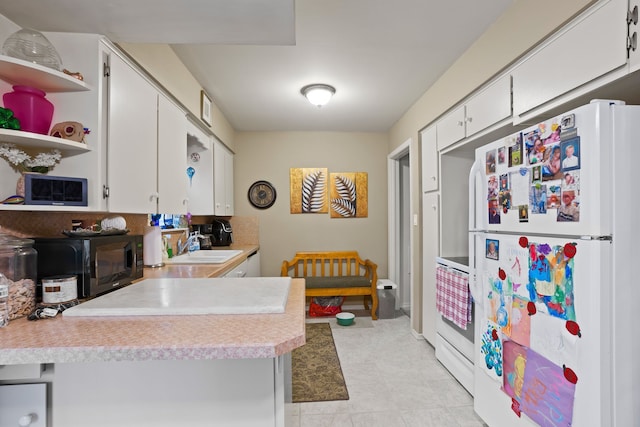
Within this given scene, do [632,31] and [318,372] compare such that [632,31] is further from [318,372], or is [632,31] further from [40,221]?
[318,372]

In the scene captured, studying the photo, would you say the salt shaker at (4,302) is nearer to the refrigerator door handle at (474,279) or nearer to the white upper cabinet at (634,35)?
the refrigerator door handle at (474,279)

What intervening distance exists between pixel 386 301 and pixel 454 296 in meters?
1.71

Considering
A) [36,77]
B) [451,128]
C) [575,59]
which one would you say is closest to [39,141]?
[36,77]

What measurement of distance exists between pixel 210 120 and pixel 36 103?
6.06ft

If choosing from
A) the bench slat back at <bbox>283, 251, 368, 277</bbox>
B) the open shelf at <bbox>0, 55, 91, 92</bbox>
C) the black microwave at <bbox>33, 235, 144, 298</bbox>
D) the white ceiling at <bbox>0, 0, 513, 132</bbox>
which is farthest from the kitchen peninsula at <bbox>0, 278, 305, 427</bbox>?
the bench slat back at <bbox>283, 251, 368, 277</bbox>

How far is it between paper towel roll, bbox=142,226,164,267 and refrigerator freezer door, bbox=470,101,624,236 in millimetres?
2118

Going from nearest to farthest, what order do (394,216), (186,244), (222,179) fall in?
1. (186,244)
2. (222,179)
3. (394,216)

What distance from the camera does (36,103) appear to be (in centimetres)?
122

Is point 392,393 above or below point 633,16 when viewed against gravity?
below

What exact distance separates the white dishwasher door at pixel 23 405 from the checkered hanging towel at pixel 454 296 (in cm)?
215

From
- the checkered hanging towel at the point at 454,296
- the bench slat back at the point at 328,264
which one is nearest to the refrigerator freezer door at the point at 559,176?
the checkered hanging towel at the point at 454,296

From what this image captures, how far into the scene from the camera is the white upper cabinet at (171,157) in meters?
1.99

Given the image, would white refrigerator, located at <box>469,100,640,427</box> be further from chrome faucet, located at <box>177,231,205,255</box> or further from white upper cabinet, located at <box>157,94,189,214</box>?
chrome faucet, located at <box>177,231,205,255</box>

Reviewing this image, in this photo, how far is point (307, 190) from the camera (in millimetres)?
4328
